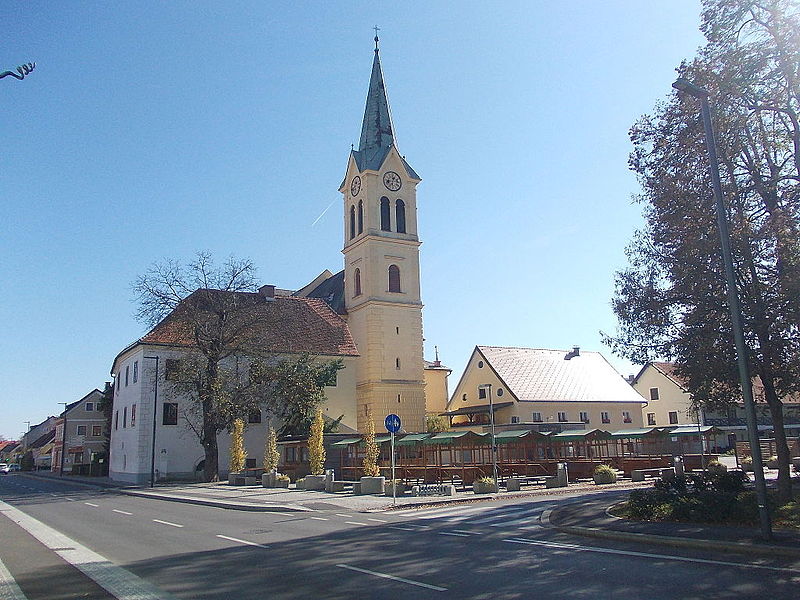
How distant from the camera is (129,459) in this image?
1901 inches

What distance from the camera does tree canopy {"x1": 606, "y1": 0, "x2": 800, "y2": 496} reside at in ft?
56.3

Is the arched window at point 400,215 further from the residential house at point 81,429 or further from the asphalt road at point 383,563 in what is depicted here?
the residential house at point 81,429

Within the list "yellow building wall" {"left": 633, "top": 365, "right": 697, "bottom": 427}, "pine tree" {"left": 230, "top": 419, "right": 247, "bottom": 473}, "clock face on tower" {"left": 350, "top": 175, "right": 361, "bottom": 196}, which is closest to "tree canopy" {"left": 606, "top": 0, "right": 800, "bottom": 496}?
"pine tree" {"left": 230, "top": 419, "right": 247, "bottom": 473}

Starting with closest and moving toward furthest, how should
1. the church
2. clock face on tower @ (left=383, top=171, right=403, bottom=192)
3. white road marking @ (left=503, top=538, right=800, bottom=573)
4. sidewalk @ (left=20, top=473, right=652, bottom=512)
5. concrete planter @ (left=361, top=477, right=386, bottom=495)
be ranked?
white road marking @ (left=503, top=538, right=800, bottom=573) < sidewalk @ (left=20, top=473, right=652, bottom=512) < concrete planter @ (left=361, top=477, right=386, bottom=495) < the church < clock face on tower @ (left=383, top=171, right=403, bottom=192)

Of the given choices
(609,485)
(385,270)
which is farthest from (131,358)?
(609,485)

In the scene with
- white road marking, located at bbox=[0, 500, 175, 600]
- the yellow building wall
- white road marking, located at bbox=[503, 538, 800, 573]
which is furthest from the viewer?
the yellow building wall

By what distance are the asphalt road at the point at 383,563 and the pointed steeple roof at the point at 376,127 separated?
144 feet

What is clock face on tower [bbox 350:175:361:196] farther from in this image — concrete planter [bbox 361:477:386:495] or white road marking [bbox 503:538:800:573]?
white road marking [bbox 503:538:800:573]

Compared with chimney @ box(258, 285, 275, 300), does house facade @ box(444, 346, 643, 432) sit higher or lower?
lower

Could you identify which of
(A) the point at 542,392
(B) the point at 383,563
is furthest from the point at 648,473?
(B) the point at 383,563

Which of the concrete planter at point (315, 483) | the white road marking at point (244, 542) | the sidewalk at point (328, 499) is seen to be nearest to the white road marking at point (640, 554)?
the white road marking at point (244, 542)

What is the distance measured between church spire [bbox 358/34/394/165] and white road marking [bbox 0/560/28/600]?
51.0 metres

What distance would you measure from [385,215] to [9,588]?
49761mm

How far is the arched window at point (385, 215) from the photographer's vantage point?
5759 cm
